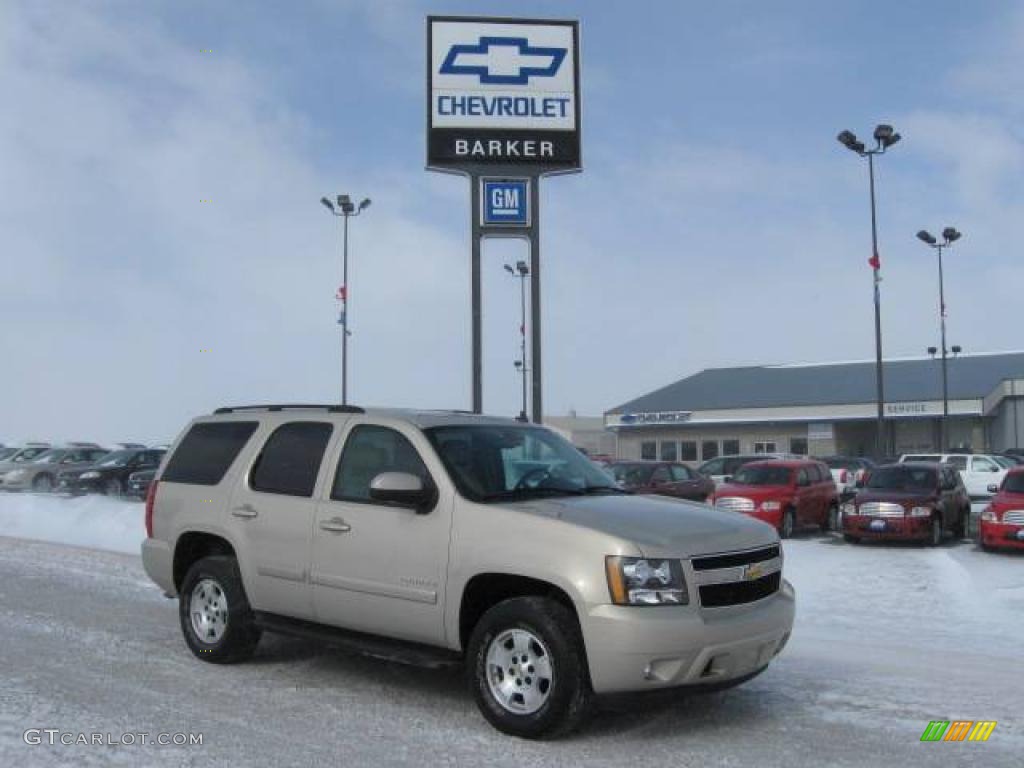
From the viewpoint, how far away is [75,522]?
18.4 metres

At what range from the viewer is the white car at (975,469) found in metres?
30.4

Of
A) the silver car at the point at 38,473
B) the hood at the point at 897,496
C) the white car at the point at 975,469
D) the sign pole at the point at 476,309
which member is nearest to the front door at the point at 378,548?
the sign pole at the point at 476,309

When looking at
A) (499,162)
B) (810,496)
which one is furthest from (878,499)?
(499,162)

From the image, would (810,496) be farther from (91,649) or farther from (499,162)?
(91,649)

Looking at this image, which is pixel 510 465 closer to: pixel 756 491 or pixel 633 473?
pixel 756 491

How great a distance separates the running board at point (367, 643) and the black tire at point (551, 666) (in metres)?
0.36

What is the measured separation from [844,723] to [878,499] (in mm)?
12583

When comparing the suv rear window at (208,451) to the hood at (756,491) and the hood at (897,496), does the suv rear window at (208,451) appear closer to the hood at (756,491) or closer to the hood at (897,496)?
the hood at (897,496)

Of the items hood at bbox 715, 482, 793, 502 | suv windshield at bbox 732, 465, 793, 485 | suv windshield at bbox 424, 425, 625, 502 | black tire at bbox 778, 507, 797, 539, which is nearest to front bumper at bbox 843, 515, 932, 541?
black tire at bbox 778, 507, 797, 539

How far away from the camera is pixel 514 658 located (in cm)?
581

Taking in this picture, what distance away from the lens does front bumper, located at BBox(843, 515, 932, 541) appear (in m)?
17.6

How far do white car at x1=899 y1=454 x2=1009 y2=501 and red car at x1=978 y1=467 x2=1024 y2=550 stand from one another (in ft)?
46.9

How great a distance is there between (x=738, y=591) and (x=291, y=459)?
128 inches

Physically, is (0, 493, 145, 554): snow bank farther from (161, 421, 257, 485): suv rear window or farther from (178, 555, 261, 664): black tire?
(178, 555, 261, 664): black tire
